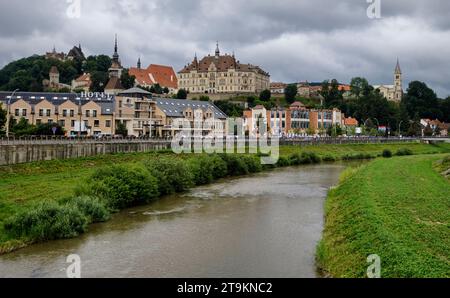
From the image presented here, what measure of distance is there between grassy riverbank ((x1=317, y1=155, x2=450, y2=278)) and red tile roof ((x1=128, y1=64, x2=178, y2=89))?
137m

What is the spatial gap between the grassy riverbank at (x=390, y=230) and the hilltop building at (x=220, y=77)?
137 m

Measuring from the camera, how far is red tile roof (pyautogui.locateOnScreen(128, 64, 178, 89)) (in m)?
171

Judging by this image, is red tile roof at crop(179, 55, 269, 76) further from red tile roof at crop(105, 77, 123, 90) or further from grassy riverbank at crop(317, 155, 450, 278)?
grassy riverbank at crop(317, 155, 450, 278)

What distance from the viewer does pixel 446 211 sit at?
28969 mm

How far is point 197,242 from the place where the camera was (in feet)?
93.5

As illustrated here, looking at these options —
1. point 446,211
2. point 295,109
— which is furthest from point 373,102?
point 446,211

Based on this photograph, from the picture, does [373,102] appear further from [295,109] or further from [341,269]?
[341,269]

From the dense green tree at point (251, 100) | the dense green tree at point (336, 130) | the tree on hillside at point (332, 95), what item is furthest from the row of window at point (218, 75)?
the dense green tree at point (336, 130)

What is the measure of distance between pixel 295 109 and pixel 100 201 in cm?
10486

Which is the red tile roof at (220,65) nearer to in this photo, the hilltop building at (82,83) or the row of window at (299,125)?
the hilltop building at (82,83)

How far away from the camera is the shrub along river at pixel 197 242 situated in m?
23.6

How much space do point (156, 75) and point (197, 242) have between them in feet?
509

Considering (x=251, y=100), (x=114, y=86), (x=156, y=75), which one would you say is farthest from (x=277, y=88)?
(x=114, y=86)

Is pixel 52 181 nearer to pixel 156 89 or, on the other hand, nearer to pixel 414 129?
pixel 156 89
